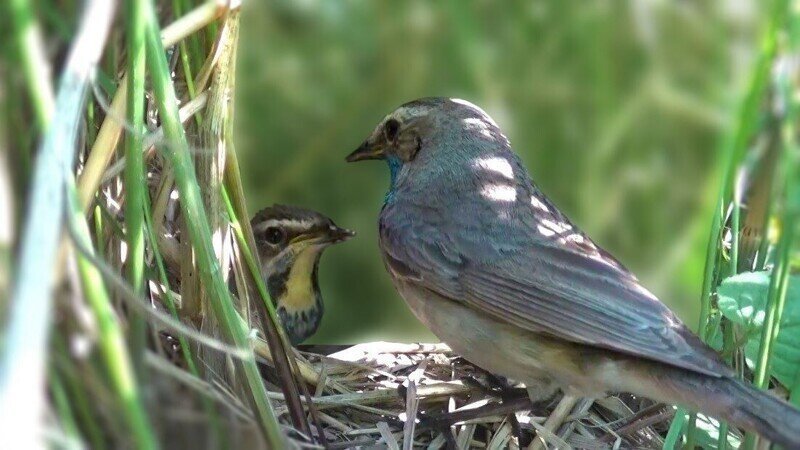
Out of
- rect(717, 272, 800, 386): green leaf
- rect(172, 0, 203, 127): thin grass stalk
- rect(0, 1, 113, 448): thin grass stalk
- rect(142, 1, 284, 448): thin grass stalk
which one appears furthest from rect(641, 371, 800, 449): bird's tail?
rect(0, 1, 113, 448): thin grass stalk

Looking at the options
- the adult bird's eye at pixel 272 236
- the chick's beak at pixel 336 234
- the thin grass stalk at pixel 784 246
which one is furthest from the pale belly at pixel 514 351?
the adult bird's eye at pixel 272 236

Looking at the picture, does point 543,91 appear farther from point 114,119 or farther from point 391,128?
point 114,119

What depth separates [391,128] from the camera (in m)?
4.35

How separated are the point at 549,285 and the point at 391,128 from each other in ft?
3.96

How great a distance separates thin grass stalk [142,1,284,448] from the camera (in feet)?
7.85

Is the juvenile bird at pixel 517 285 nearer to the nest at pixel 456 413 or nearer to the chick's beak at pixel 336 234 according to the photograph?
the nest at pixel 456 413

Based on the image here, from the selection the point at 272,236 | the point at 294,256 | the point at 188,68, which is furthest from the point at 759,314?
the point at 272,236

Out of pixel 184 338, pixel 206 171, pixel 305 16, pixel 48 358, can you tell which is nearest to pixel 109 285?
pixel 48 358

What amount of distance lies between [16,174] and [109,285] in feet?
1.18

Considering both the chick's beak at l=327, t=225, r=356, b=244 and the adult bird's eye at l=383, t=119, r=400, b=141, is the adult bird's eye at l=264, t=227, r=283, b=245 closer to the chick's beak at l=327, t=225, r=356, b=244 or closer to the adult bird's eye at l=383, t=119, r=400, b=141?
the chick's beak at l=327, t=225, r=356, b=244

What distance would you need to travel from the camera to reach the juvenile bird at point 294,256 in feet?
14.6

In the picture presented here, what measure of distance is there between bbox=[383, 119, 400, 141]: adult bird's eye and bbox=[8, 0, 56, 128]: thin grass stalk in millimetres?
2637

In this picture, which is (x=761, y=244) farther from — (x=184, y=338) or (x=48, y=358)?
(x=48, y=358)

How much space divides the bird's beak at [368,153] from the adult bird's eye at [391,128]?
6 centimetres
